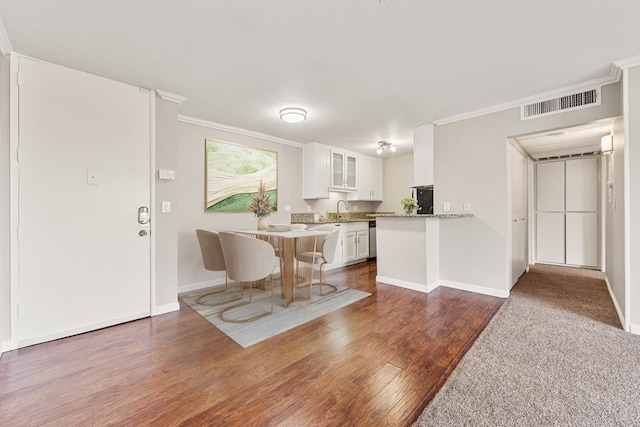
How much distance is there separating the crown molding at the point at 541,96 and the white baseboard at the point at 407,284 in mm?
2186

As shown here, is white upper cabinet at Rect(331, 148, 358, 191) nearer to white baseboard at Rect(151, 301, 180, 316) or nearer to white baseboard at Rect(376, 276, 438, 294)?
white baseboard at Rect(376, 276, 438, 294)

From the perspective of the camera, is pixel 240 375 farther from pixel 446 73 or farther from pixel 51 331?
pixel 446 73

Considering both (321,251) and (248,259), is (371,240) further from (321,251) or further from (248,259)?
(248,259)

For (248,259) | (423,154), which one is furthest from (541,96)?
(248,259)

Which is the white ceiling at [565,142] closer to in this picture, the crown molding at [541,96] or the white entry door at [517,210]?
the white entry door at [517,210]

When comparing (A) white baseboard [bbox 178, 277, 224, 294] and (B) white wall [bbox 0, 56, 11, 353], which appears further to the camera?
(A) white baseboard [bbox 178, 277, 224, 294]

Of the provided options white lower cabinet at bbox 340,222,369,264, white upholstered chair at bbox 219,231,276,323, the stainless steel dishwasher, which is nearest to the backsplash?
white lower cabinet at bbox 340,222,369,264

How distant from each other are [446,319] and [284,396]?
1.77 metres

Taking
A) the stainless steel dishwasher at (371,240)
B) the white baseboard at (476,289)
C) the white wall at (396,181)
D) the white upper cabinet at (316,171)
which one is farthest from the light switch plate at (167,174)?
the white wall at (396,181)

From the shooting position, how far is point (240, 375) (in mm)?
1771

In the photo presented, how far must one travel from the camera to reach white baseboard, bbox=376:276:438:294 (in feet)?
11.5

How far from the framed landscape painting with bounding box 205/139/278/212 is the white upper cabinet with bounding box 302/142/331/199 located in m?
0.64

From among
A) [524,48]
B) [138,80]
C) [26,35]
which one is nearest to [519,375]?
[524,48]

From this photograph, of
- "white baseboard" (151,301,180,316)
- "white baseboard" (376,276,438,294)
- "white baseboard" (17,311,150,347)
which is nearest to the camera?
"white baseboard" (17,311,150,347)
